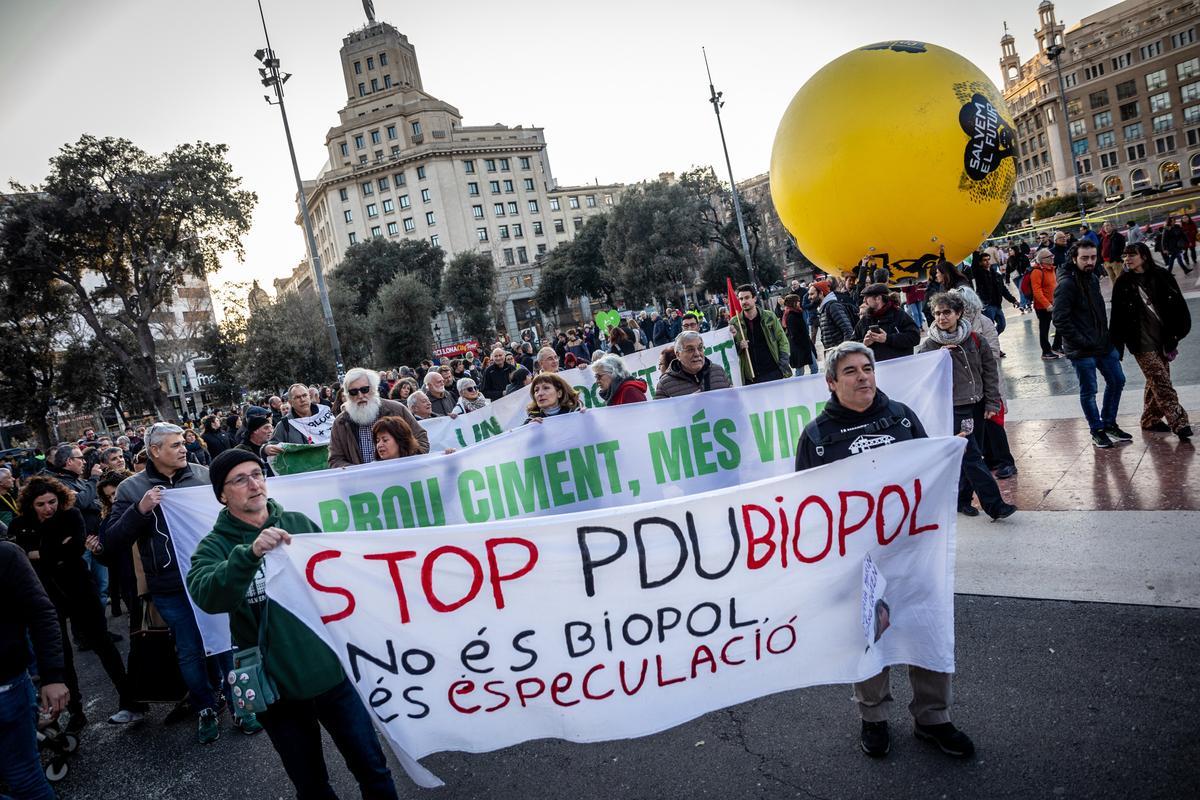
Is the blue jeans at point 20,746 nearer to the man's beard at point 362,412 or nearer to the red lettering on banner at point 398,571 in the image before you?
the red lettering on banner at point 398,571

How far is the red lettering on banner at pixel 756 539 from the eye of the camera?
313 cm

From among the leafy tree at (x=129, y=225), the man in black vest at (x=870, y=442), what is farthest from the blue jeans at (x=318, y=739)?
the leafy tree at (x=129, y=225)

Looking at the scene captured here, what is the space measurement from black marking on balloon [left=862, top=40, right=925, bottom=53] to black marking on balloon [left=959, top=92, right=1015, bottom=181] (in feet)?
2.37

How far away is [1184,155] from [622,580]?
112563 mm

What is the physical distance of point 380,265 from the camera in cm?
6694

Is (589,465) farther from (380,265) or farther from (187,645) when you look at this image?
(380,265)

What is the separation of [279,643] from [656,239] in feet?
164

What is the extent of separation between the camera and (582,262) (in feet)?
220

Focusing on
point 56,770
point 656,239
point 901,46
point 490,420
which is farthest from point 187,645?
point 656,239

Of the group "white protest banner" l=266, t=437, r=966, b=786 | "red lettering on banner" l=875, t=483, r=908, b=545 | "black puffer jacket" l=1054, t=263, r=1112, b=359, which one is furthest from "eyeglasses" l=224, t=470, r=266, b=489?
"black puffer jacket" l=1054, t=263, r=1112, b=359

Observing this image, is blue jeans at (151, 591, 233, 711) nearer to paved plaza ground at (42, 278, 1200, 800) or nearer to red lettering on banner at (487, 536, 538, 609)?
paved plaza ground at (42, 278, 1200, 800)

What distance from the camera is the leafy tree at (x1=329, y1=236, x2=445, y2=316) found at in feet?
218

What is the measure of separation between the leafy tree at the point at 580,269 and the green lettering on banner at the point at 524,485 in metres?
57.9

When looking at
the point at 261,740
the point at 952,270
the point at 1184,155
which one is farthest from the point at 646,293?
the point at 1184,155
